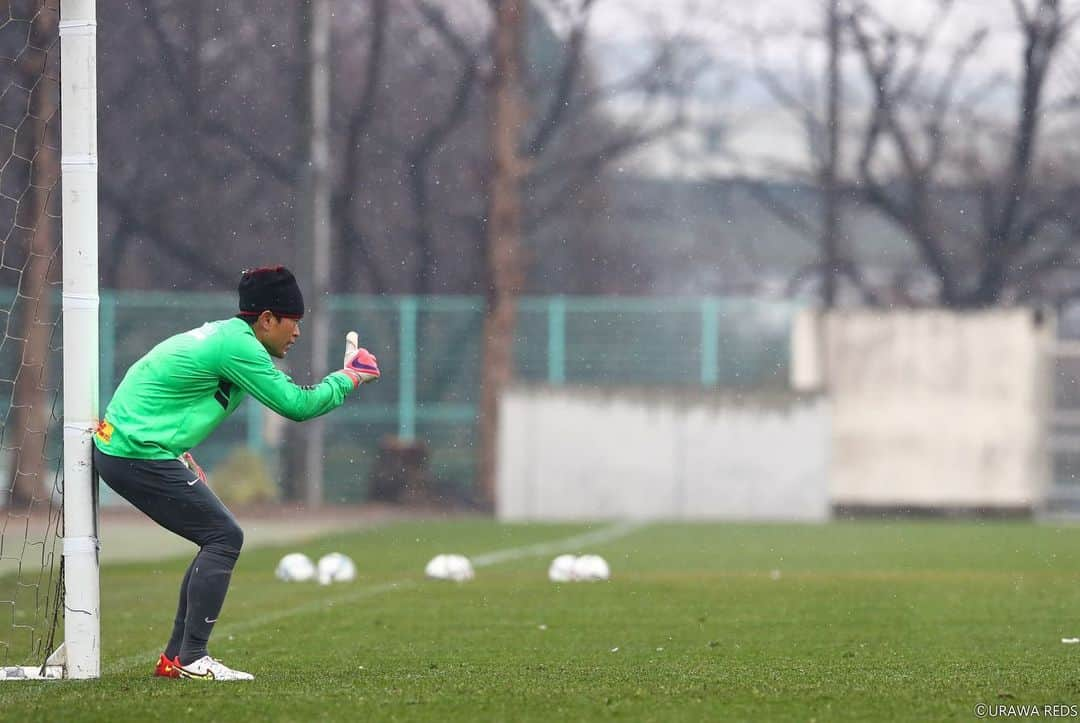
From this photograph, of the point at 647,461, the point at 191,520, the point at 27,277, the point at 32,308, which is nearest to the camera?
the point at 191,520

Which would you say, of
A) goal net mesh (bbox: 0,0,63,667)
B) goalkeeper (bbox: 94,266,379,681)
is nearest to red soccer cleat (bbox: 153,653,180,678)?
goalkeeper (bbox: 94,266,379,681)

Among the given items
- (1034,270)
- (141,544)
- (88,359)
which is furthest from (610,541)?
(1034,270)

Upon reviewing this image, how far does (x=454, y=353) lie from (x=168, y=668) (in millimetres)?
19486

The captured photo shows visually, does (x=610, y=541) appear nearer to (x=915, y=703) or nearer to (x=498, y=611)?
(x=498, y=611)

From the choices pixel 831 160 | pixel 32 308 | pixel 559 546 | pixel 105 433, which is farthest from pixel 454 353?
pixel 105 433

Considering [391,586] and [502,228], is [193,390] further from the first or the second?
[502,228]

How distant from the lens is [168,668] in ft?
24.6

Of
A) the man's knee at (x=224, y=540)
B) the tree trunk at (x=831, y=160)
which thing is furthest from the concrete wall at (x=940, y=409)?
the man's knee at (x=224, y=540)

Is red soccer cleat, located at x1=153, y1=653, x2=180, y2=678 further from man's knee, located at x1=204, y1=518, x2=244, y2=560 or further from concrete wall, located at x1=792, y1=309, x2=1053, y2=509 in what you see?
concrete wall, located at x1=792, y1=309, x2=1053, y2=509

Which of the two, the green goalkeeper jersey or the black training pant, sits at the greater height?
the green goalkeeper jersey

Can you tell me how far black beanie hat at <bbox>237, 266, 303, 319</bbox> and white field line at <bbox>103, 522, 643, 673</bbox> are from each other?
1.76 m

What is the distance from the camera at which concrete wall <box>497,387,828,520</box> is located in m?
23.6

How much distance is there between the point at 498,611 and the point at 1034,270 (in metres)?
21.1

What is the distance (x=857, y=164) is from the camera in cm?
3083
